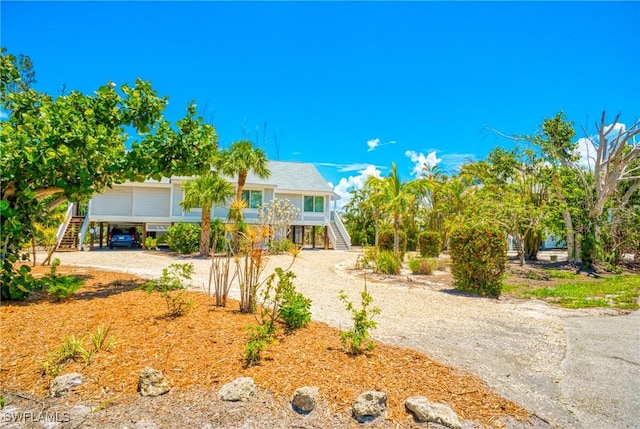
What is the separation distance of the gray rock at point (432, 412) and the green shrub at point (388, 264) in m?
10.4

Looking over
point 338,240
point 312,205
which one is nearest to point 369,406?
point 312,205

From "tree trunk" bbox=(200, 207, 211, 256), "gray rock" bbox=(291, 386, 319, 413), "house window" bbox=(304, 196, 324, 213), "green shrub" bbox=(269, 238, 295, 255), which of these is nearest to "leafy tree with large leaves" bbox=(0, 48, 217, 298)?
"green shrub" bbox=(269, 238, 295, 255)

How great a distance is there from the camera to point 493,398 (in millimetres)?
3371

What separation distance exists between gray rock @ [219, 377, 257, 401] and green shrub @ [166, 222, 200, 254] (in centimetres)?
1864

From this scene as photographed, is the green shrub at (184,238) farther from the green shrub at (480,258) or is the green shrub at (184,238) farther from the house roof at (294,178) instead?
the green shrub at (480,258)

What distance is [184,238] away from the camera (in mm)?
20688

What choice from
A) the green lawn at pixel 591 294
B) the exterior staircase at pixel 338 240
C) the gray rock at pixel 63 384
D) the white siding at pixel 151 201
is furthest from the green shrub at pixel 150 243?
the gray rock at pixel 63 384

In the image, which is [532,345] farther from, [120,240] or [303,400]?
[120,240]

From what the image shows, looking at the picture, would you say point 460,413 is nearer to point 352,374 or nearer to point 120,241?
point 352,374

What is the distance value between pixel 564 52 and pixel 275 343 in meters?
12.6

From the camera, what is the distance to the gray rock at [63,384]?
3206mm

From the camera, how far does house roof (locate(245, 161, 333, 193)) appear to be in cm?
2741

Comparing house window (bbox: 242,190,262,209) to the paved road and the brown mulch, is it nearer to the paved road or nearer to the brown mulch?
the brown mulch

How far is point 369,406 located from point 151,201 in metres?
24.7
